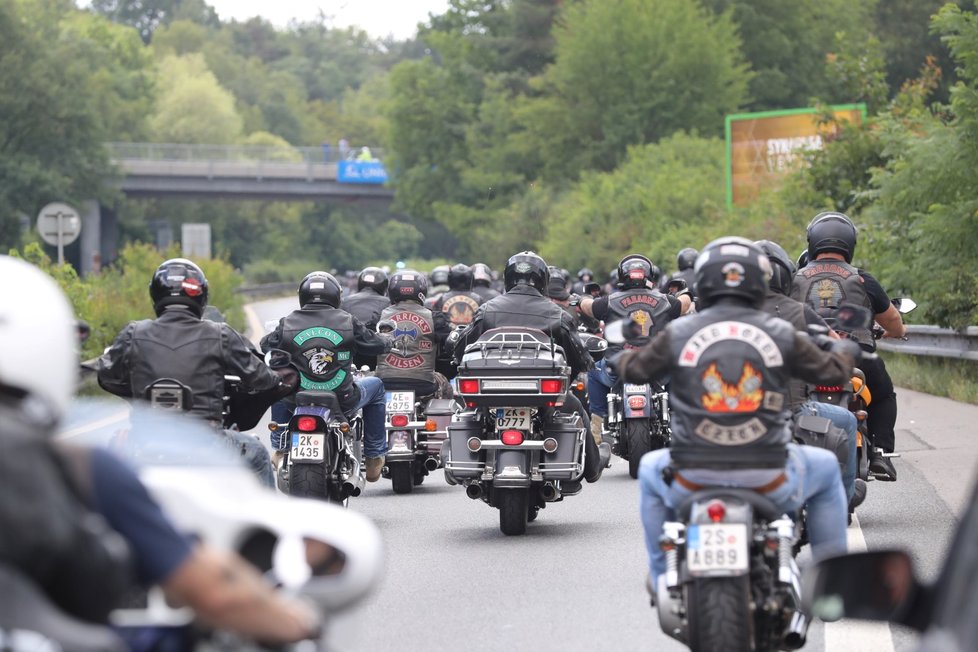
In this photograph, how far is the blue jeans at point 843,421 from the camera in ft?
34.0

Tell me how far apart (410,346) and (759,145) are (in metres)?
38.8

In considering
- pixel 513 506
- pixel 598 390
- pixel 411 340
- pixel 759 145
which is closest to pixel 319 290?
pixel 513 506

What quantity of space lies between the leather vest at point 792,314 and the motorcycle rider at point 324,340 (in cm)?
327

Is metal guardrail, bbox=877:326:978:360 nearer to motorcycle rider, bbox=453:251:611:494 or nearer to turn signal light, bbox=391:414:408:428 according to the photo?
turn signal light, bbox=391:414:408:428

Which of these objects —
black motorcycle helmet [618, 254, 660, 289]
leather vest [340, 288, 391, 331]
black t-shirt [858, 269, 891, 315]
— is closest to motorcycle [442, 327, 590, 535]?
black t-shirt [858, 269, 891, 315]

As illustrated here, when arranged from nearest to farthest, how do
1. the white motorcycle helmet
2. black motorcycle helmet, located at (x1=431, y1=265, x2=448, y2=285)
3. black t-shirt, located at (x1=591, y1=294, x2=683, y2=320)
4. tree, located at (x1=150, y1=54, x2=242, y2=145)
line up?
the white motorcycle helmet
black t-shirt, located at (x1=591, y1=294, x2=683, y2=320)
black motorcycle helmet, located at (x1=431, y1=265, x2=448, y2=285)
tree, located at (x1=150, y1=54, x2=242, y2=145)

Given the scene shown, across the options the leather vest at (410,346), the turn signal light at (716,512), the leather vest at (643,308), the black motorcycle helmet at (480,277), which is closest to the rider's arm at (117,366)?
the turn signal light at (716,512)

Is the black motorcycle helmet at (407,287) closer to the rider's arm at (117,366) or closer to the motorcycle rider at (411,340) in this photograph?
the motorcycle rider at (411,340)

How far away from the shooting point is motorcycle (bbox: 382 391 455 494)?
1553cm

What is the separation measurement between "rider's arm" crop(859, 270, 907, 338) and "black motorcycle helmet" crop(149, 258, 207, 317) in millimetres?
4149

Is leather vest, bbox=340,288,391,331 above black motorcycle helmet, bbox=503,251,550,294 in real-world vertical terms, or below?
below

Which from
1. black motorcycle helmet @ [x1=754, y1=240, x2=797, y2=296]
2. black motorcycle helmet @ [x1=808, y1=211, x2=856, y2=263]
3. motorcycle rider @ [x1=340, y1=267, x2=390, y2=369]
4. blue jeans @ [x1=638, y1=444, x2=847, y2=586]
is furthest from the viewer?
motorcycle rider @ [x1=340, y1=267, x2=390, y2=369]

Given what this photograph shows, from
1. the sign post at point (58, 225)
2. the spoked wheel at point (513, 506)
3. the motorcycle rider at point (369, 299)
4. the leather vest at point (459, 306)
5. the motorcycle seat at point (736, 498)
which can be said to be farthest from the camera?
the sign post at point (58, 225)

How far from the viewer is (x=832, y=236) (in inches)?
475
